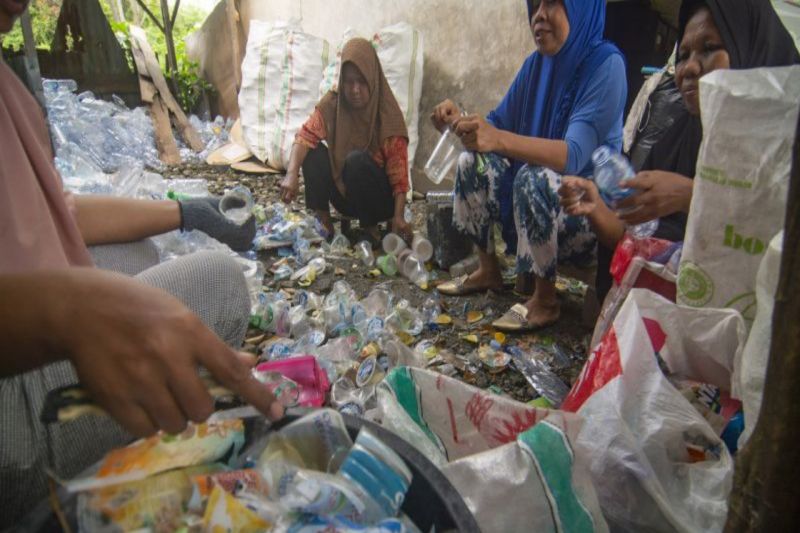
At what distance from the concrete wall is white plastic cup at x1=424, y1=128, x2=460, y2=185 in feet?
3.44

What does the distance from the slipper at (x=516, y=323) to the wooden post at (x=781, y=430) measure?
179 centimetres

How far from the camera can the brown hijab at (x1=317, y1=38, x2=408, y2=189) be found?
3.73 metres

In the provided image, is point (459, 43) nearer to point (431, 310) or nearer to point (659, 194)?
point (431, 310)

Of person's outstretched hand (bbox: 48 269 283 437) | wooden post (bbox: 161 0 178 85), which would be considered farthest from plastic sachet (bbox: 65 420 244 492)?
wooden post (bbox: 161 0 178 85)

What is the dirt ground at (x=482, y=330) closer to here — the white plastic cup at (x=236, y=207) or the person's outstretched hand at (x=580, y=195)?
the white plastic cup at (x=236, y=207)

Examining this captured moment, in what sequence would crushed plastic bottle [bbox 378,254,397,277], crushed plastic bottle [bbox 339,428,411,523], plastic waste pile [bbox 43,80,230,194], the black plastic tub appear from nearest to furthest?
the black plastic tub, crushed plastic bottle [bbox 339,428,411,523], crushed plastic bottle [bbox 378,254,397,277], plastic waste pile [bbox 43,80,230,194]

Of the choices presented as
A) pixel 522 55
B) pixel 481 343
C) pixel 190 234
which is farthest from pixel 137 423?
pixel 522 55

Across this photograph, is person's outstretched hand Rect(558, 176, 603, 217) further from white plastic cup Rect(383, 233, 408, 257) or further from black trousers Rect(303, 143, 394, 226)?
black trousers Rect(303, 143, 394, 226)

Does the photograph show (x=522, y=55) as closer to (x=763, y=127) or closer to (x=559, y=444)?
(x=763, y=127)

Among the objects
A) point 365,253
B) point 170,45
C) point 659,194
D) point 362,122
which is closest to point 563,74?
point 659,194

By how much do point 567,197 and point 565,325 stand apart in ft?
2.87

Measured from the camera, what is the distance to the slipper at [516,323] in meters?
2.46

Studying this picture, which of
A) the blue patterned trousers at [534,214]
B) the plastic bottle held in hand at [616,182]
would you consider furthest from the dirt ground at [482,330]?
the plastic bottle held in hand at [616,182]

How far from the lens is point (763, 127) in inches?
46.7
